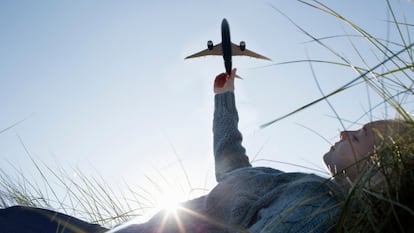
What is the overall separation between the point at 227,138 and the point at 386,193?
5.49 ft

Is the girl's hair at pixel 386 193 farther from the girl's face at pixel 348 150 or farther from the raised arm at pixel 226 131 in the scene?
the raised arm at pixel 226 131

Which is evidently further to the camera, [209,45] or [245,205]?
[209,45]

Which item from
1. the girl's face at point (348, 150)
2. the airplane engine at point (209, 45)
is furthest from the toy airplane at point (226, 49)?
the girl's face at point (348, 150)

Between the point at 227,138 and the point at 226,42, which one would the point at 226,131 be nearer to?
the point at 227,138

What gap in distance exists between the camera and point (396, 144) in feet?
3.03

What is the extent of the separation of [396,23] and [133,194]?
194 cm

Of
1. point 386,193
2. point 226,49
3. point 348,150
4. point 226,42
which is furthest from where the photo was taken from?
point 226,42

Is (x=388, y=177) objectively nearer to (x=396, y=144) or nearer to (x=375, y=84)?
(x=396, y=144)

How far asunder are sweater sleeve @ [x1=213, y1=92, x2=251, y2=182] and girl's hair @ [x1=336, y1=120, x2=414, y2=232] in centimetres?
145

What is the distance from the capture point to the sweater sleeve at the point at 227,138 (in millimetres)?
2490

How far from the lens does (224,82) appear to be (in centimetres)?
286

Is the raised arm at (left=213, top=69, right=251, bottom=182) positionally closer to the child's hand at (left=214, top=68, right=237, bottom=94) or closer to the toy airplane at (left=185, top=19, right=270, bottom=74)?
the child's hand at (left=214, top=68, right=237, bottom=94)

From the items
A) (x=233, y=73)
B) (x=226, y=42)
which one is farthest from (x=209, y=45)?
(x=233, y=73)

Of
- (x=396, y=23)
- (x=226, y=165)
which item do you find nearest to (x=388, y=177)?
(x=396, y=23)
